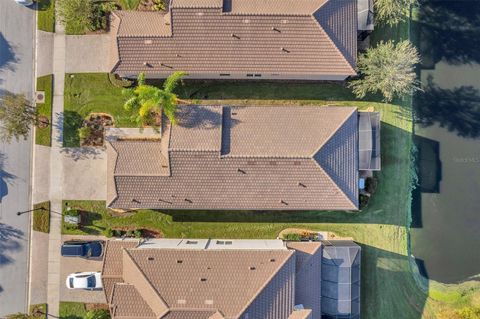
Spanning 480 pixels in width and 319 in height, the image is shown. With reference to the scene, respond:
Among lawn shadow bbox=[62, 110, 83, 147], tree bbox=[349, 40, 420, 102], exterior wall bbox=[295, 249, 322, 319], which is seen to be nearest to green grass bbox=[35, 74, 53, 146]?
lawn shadow bbox=[62, 110, 83, 147]

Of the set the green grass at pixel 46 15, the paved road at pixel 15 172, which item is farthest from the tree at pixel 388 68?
the paved road at pixel 15 172

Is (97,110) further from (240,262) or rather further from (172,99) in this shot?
(240,262)

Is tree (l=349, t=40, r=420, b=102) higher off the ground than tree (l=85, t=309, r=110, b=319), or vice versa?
tree (l=349, t=40, r=420, b=102)

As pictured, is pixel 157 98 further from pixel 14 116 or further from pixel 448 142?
pixel 448 142

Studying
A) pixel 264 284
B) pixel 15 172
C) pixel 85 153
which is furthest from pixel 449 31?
pixel 15 172

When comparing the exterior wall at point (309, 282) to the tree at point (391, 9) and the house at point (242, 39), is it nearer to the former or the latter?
the house at point (242, 39)

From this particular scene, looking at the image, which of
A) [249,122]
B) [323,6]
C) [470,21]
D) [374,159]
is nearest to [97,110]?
[249,122]

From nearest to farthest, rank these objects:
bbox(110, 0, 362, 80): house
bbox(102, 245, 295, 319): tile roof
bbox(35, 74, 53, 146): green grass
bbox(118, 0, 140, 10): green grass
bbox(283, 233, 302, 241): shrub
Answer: bbox(102, 245, 295, 319): tile roof, bbox(110, 0, 362, 80): house, bbox(283, 233, 302, 241): shrub, bbox(118, 0, 140, 10): green grass, bbox(35, 74, 53, 146): green grass

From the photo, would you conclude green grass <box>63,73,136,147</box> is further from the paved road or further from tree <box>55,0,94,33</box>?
tree <box>55,0,94,33</box>
